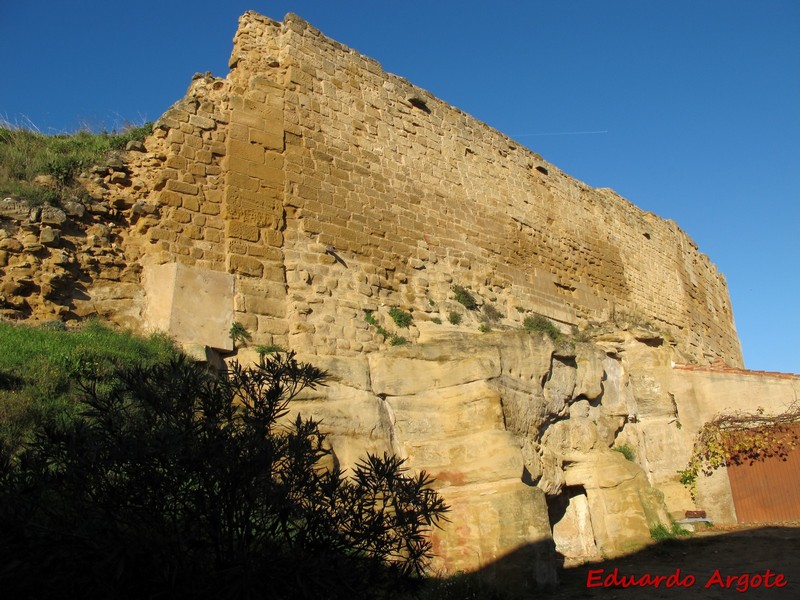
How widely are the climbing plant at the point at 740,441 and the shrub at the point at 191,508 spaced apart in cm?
931

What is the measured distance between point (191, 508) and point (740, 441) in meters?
10.5

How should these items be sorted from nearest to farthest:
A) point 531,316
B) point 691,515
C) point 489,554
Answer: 1. point 489,554
2. point 691,515
3. point 531,316

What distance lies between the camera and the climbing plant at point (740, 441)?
38.8 ft

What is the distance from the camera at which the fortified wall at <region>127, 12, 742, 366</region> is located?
8836 mm

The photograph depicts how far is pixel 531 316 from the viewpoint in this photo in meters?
13.0

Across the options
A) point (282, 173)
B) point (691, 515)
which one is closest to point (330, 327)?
point (282, 173)

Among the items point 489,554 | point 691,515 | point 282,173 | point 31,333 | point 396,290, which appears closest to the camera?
point 31,333

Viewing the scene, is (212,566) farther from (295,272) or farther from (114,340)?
(295,272)

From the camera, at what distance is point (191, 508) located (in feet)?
12.0

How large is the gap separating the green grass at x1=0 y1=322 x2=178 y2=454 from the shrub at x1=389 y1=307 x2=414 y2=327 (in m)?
3.25

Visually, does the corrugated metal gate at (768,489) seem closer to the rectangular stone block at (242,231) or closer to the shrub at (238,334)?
the shrub at (238,334)

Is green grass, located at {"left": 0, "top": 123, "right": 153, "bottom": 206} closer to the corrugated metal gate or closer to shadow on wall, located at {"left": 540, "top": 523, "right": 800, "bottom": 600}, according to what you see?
shadow on wall, located at {"left": 540, "top": 523, "right": 800, "bottom": 600}

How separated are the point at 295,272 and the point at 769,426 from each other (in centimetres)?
801

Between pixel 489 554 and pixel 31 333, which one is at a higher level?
pixel 31 333
